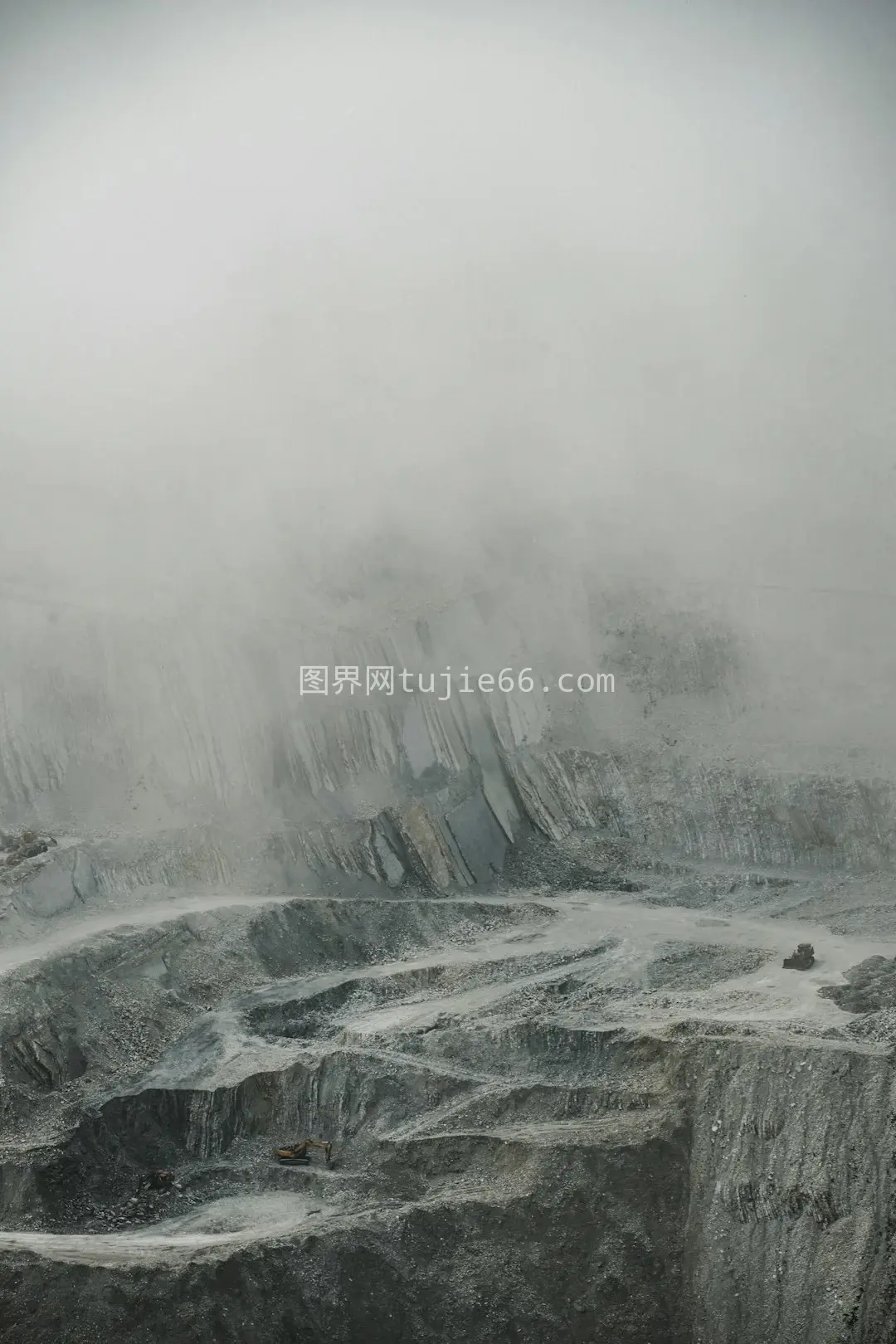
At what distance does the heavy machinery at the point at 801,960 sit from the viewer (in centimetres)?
2648

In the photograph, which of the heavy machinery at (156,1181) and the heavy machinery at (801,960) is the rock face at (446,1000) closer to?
the heavy machinery at (156,1181)

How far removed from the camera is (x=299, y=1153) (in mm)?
22250

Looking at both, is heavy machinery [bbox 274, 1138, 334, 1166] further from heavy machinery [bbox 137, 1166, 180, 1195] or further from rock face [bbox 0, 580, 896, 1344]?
heavy machinery [bbox 137, 1166, 180, 1195]

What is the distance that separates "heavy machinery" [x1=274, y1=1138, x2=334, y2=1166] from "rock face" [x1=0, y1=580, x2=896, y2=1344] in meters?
0.35

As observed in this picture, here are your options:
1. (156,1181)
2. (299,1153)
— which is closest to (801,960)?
(299,1153)

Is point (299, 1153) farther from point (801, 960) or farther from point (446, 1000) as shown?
point (801, 960)

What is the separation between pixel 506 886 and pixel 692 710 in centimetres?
964

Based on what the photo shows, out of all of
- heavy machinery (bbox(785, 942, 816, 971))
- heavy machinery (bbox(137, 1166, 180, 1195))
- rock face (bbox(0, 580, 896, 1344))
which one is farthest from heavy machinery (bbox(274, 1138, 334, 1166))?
heavy machinery (bbox(785, 942, 816, 971))

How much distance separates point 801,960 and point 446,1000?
8.10 metres

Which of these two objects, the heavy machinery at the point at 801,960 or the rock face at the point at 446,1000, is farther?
the heavy machinery at the point at 801,960

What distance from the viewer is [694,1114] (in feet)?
67.6

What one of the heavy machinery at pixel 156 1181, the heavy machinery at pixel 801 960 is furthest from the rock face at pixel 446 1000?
the heavy machinery at pixel 801 960

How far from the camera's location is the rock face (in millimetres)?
18031

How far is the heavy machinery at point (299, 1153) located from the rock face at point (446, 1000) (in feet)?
1.14
